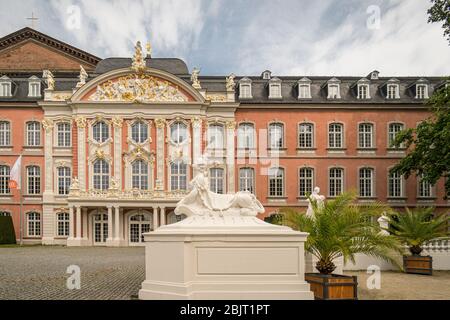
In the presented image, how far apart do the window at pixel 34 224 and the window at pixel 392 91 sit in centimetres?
2693

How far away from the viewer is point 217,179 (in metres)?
35.6

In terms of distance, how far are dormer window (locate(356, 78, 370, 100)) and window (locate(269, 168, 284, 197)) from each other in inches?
318

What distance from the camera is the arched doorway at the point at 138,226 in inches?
1321

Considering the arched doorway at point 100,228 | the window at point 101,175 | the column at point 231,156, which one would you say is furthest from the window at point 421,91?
the arched doorway at point 100,228

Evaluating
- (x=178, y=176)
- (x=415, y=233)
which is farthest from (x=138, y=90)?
(x=415, y=233)

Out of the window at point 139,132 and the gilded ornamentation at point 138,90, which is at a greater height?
the gilded ornamentation at point 138,90

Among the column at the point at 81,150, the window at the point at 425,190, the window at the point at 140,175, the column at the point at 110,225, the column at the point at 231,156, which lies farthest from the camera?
the window at the point at 425,190

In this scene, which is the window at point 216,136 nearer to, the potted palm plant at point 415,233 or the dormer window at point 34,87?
the dormer window at point 34,87

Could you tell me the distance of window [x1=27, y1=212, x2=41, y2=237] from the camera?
35075 millimetres

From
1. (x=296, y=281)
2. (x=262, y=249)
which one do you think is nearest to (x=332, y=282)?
(x=296, y=281)

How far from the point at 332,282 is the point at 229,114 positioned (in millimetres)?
26454

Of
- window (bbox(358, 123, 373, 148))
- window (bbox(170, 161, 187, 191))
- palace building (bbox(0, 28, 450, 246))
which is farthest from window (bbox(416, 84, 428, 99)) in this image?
window (bbox(170, 161, 187, 191))

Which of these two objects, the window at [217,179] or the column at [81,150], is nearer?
the column at [81,150]

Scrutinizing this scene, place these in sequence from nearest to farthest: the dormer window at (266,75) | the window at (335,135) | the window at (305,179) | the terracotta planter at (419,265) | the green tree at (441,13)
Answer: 1. the terracotta planter at (419,265)
2. the green tree at (441,13)
3. the window at (305,179)
4. the window at (335,135)
5. the dormer window at (266,75)
